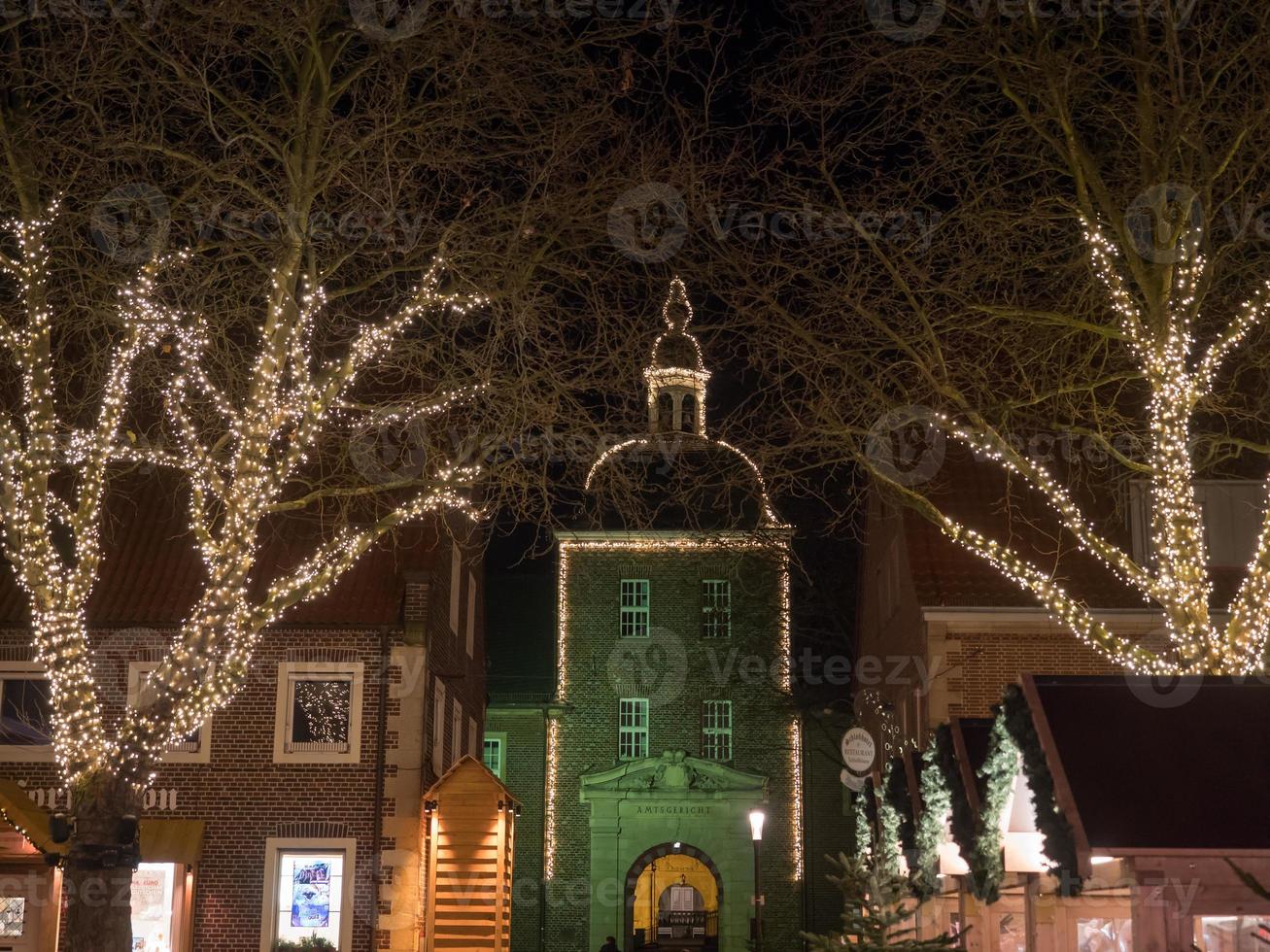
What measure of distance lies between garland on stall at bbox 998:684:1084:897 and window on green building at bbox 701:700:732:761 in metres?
28.3

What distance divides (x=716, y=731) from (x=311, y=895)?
56.6ft

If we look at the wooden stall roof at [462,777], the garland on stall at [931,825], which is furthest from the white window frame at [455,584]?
the garland on stall at [931,825]

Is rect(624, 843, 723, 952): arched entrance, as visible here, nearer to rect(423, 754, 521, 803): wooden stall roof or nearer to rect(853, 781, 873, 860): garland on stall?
rect(423, 754, 521, 803): wooden stall roof

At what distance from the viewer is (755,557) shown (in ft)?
118

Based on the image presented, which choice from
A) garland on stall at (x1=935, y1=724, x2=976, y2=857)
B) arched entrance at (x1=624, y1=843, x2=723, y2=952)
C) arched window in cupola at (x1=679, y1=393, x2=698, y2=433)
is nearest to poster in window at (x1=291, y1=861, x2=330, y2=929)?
garland on stall at (x1=935, y1=724, x2=976, y2=857)

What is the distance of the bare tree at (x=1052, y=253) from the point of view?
15.2 meters

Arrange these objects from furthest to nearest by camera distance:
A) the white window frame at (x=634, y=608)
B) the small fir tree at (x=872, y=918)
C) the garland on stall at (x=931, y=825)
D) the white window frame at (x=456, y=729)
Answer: the white window frame at (x=634, y=608), the white window frame at (x=456, y=729), the garland on stall at (x=931, y=825), the small fir tree at (x=872, y=918)

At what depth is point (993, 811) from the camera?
11.9 metres

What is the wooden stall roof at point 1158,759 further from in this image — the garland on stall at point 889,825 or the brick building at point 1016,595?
the brick building at point 1016,595

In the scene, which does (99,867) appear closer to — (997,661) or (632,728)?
(997,661)

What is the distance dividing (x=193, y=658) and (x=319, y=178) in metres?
5.28

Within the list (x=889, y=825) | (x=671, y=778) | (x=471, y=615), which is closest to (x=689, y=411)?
(x=671, y=778)

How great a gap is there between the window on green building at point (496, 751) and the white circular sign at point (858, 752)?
18.7 meters

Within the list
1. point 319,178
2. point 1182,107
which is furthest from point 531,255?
point 1182,107
